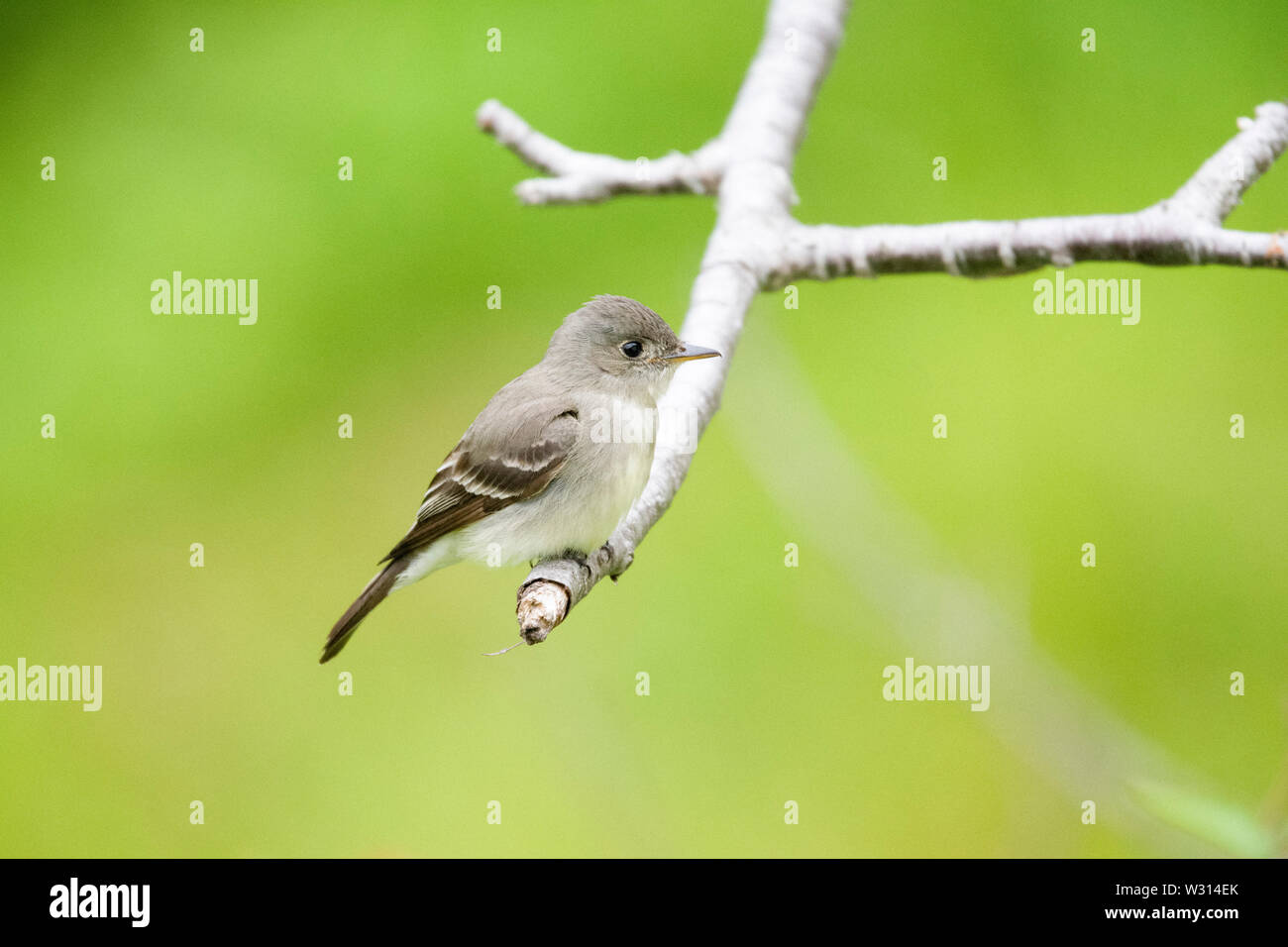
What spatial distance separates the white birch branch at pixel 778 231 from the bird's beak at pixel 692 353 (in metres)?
0.02

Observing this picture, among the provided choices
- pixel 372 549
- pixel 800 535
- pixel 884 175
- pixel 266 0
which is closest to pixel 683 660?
pixel 800 535

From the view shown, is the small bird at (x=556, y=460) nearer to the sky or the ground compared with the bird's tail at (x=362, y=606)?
nearer to the sky

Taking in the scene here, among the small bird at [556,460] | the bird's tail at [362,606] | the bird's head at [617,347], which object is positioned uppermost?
the bird's head at [617,347]

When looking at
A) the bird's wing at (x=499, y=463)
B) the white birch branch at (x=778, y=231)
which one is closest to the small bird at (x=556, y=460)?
the bird's wing at (x=499, y=463)

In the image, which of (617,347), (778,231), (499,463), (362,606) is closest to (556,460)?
(499,463)

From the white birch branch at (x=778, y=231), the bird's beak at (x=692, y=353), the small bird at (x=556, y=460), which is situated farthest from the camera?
the small bird at (x=556, y=460)

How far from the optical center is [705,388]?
210cm

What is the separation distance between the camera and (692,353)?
6.94ft

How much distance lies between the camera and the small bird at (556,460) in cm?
222

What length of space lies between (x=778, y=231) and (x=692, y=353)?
1.15ft

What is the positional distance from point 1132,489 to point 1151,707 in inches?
22.0

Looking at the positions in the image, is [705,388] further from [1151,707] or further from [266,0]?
[266,0]

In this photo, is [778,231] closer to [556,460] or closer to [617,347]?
[617,347]

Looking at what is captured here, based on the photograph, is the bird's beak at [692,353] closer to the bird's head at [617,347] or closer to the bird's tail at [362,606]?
the bird's head at [617,347]
